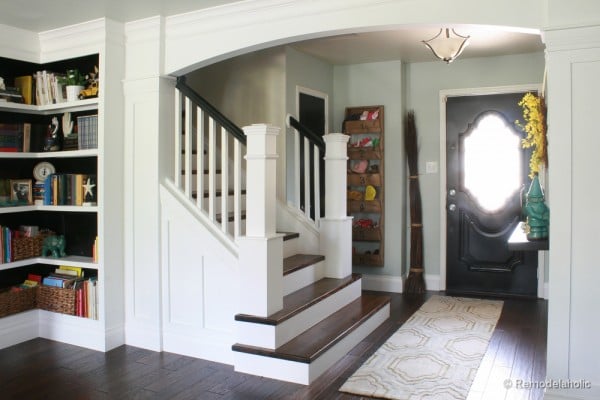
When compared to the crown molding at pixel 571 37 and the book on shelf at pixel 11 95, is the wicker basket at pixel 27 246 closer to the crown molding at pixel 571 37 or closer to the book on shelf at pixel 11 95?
the book on shelf at pixel 11 95

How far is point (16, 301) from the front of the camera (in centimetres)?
391

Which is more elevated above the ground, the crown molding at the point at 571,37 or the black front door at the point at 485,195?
the crown molding at the point at 571,37

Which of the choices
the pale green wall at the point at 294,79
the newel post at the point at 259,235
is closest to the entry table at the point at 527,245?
the newel post at the point at 259,235

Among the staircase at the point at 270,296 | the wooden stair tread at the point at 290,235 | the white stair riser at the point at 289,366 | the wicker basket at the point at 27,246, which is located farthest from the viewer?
the wooden stair tread at the point at 290,235

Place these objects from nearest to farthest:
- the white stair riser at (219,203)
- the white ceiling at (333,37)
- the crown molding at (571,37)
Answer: the crown molding at (571,37), the white ceiling at (333,37), the white stair riser at (219,203)

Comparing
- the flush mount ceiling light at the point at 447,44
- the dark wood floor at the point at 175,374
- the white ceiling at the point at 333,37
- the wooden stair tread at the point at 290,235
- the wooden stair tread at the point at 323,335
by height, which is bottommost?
the dark wood floor at the point at 175,374

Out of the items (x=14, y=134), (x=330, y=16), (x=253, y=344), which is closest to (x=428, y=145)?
(x=330, y=16)

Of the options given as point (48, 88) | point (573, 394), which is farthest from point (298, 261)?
point (48, 88)

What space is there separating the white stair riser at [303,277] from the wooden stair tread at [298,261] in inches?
1.1

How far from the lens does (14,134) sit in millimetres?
3945

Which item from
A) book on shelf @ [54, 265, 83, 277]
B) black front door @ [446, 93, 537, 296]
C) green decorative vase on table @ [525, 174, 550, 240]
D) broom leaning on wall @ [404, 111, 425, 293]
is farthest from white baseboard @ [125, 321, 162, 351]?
black front door @ [446, 93, 537, 296]

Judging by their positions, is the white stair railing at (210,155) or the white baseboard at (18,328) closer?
the white stair railing at (210,155)

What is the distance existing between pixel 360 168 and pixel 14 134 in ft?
10.5

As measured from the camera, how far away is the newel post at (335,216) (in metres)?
4.28
